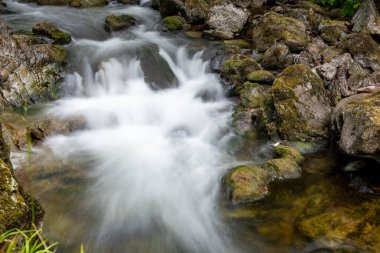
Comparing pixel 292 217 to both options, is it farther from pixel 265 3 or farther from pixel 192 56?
pixel 265 3

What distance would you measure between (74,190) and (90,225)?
3.18 ft

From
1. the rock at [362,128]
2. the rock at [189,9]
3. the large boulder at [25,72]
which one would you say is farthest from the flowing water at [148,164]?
the rock at [189,9]

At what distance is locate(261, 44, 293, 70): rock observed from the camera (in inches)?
383

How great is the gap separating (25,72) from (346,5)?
11.7 m

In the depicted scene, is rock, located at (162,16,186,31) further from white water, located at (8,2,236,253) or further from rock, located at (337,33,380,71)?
rock, located at (337,33,380,71)

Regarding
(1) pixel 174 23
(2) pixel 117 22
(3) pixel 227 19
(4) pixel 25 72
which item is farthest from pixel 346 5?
(4) pixel 25 72

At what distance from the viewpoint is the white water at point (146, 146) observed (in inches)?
201

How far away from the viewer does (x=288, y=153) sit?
6422 mm

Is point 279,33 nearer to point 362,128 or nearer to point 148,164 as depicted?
point 362,128

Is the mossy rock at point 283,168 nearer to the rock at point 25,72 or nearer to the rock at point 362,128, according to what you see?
the rock at point 362,128

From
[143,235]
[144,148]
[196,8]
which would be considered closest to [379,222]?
[143,235]

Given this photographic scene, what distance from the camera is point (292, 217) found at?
200 inches

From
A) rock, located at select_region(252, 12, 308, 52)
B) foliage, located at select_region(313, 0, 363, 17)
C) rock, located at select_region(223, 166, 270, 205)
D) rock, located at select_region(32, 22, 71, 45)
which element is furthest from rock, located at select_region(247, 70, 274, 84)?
rock, located at select_region(32, 22, 71, 45)

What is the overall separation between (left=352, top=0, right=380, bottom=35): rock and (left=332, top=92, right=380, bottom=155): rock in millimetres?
5529
